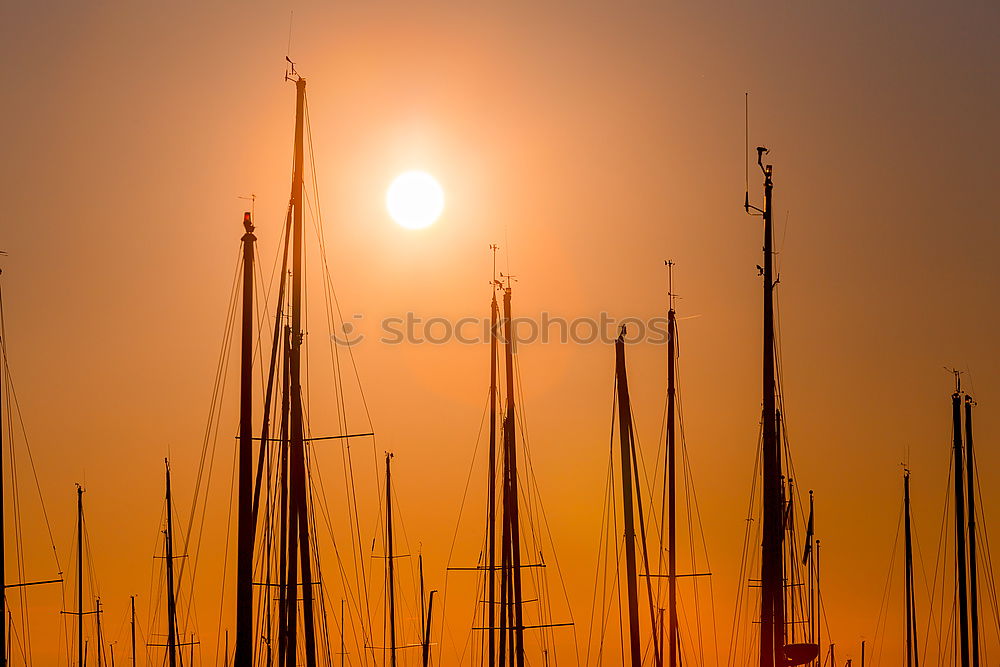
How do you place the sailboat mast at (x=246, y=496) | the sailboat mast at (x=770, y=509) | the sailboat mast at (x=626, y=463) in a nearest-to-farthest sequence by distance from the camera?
the sailboat mast at (x=246, y=496), the sailboat mast at (x=770, y=509), the sailboat mast at (x=626, y=463)

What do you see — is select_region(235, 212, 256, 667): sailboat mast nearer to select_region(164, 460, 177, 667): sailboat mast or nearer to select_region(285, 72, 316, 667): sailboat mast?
select_region(285, 72, 316, 667): sailboat mast

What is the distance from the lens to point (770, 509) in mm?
28422

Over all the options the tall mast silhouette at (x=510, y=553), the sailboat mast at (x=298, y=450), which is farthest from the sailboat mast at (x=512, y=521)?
the sailboat mast at (x=298, y=450)

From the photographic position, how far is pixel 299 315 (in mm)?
29891

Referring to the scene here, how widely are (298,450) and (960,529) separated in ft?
73.7

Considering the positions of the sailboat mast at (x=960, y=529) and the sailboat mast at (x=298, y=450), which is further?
the sailboat mast at (x=960, y=529)

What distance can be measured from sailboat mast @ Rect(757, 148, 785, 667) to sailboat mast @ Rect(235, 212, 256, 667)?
9.66 metres

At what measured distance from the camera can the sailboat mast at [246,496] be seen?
23859 mm

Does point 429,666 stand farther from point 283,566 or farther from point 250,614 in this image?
point 250,614

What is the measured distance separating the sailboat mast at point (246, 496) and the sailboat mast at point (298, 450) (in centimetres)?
366

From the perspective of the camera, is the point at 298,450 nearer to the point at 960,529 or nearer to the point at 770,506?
the point at 770,506

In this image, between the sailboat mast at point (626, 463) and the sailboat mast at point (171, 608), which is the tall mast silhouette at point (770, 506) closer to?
the sailboat mast at point (626, 463)

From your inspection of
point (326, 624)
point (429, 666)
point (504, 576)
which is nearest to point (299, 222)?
point (326, 624)

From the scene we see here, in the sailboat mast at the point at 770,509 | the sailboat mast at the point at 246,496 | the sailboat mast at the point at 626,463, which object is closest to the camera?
the sailboat mast at the point at 246,496
